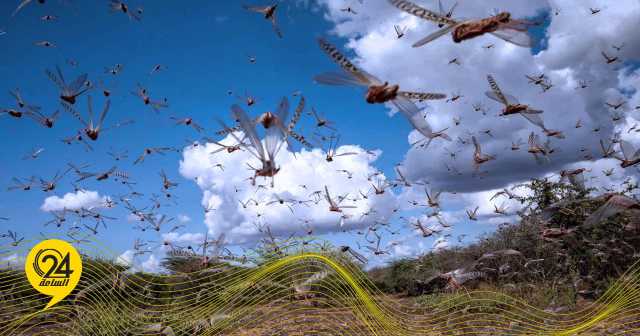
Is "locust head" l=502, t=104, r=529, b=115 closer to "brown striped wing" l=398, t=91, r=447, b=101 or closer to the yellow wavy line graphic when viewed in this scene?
"brown striped wing" l=398, t=91, r=447, b=101

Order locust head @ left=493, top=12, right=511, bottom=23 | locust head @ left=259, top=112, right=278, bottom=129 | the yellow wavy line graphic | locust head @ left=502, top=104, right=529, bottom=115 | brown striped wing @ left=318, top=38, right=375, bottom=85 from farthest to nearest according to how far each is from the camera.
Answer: the yellow wavy line graphic, locust head @ left=502, top=104, right=529, bottom=115, locust head @ left=259, top=112, right=278, bottom=129, locust head @ left=493, top=12, right=511, bottom=23, brown striped wing @ left=318, top=38, right=375, bottom=85

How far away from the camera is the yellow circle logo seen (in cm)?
706

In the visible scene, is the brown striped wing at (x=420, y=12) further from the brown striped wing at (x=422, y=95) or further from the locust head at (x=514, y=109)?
the locust head at (x=514, y=109)

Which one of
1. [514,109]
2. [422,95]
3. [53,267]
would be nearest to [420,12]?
[422,95]

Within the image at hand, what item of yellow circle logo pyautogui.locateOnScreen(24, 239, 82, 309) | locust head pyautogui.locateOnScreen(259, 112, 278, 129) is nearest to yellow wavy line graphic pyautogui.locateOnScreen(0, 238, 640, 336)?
yellow circle logo pyautogui.locateOnScreen(24, 239, 82, 309)

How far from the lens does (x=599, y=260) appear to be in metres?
13.1

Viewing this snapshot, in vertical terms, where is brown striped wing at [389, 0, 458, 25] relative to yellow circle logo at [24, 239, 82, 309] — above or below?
below

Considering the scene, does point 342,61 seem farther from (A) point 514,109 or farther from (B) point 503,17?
(A) point 514,109

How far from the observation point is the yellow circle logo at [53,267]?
23.2 ft

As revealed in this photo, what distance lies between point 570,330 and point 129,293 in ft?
34.5

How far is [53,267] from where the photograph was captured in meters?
7.23

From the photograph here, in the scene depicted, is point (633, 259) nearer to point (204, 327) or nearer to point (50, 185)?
point (204, 327)

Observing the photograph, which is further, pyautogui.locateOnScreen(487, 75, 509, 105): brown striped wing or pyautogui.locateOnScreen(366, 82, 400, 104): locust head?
pyautogui.locateOnScreen(487, 75, 509, 105): brown striped wing

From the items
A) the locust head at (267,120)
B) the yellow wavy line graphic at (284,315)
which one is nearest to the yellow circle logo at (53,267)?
the yellow wavy line graphic at (284,315)
